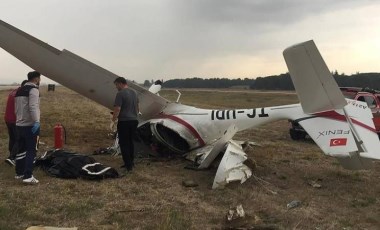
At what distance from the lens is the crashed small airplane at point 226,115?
7.48 m

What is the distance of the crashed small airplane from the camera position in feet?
24.5

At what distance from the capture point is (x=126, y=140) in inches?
350

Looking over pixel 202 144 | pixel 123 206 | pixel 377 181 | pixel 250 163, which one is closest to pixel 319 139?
pixel 250 163

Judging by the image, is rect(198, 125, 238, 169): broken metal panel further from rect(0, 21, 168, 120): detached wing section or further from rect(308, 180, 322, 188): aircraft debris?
rect(0, 21, 168, 120): detached wing section

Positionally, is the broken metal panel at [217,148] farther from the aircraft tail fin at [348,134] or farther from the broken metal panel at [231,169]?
the aircraft tail fin at [348,134]

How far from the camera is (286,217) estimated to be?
6195 mm

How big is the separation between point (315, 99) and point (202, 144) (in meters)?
3.11

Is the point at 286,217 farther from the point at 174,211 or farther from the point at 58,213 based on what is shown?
the point at 58,213

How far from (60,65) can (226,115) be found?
413 centimetres

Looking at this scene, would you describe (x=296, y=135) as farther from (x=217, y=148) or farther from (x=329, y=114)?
(x=329, y=114)

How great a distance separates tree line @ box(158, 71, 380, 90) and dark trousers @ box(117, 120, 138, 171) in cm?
4493

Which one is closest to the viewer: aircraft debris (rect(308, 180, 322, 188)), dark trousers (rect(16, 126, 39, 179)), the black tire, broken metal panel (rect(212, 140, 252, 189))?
dark trousers (rect(16, 126, 39, 179))

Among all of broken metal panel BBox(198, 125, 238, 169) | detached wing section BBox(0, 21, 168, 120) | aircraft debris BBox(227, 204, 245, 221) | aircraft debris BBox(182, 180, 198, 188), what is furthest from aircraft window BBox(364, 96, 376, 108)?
aircraft debris BBox(227, 204, 245, 221)

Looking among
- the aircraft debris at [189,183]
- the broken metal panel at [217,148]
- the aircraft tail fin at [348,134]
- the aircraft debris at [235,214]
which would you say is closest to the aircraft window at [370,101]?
the aircraft tail fin at [348,134]
